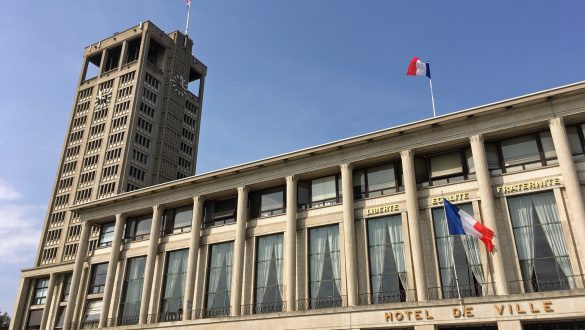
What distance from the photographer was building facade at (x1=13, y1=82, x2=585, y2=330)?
1077 inches

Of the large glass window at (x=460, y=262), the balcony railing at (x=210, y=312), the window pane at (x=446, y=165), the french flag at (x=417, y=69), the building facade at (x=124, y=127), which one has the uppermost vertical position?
the building facade at (x=124, y=127)

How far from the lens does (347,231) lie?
3291 centimetres

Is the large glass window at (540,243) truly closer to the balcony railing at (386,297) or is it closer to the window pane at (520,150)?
the window pane at (520,150)

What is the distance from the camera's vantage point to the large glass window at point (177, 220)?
1661 inches

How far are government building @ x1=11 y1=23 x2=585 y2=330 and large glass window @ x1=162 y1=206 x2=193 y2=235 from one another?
4.7 inches

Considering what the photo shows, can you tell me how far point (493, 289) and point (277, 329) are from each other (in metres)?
13.7

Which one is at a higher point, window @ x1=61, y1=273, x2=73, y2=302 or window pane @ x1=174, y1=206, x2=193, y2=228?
window pane @ x1=174, y1=206, x2=193, y2=228

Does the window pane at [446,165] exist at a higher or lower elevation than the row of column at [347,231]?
higher

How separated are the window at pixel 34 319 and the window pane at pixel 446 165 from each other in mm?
51644

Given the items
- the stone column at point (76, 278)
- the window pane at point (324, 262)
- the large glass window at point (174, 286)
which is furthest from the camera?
the stone column at point (76, 278)

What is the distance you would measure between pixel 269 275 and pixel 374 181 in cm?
1036

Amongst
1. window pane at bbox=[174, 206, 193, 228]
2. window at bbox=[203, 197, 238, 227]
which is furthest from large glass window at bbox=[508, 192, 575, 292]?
window pane at bbox=[174, 206, 193, 228]

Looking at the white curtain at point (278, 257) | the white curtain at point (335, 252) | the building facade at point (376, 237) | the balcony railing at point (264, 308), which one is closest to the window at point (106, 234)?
A: the building facade at point (376, 237)

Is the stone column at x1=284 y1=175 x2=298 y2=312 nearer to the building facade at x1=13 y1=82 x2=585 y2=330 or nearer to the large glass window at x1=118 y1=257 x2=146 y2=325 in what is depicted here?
the building facade at x1=13 y1=82 x2=585 y2=330
